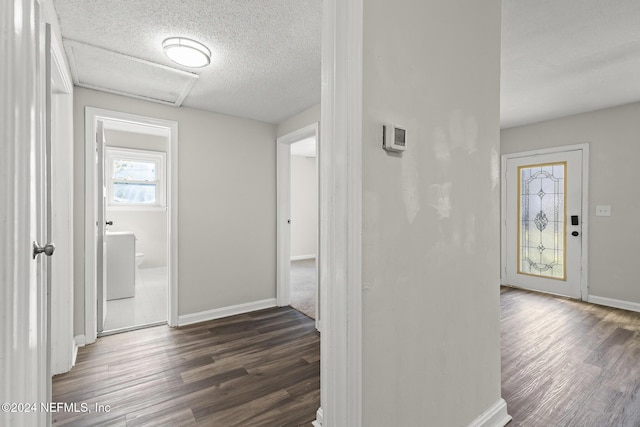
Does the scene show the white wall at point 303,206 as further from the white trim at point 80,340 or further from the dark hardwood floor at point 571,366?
the white trim at point 80,340

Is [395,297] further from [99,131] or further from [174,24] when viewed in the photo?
[99,131]

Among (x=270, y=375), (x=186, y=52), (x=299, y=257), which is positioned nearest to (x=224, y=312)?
(x=270, y=375)

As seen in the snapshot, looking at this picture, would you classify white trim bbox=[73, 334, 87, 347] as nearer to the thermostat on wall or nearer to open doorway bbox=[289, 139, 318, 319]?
the thermostat on wall

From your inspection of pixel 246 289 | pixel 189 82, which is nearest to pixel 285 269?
pixel 246 289

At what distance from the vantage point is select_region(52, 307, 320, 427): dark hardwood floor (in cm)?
173

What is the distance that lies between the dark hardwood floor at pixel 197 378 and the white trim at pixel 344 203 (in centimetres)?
87

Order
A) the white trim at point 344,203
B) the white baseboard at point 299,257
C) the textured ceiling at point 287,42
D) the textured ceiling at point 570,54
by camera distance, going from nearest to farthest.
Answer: the white trim at point 344,203 < the textured ceiling at point 287,42 < the textured ceiling at point 570,54 < the white baseboard at point 299,257

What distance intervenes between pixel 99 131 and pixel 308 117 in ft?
6.65

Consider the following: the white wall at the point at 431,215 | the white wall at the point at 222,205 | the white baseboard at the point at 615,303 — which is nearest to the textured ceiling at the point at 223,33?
the white wall at the point at 222,205

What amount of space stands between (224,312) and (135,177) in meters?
3.68

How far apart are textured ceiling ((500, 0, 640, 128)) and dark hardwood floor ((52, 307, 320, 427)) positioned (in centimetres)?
286

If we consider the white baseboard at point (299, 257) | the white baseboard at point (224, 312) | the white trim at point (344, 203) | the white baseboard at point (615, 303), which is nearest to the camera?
the white trim at point (344, 203)

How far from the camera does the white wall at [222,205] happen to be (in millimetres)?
3137

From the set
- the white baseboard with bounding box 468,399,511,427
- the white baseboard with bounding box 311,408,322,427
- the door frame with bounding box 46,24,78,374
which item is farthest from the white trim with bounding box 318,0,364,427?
the door frame with bounding box 46,24,78,374
